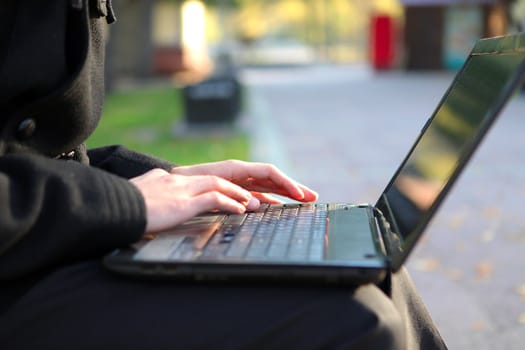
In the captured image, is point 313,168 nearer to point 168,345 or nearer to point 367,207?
point 367,207

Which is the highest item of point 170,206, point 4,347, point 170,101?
point 170,206

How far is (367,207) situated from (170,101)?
16005mm

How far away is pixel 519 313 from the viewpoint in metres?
3.79

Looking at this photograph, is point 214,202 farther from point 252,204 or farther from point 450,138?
point 450,138

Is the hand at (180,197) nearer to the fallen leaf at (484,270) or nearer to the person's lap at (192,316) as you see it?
the person's lap at (192,316)

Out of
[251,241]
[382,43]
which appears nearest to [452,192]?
[251,241]

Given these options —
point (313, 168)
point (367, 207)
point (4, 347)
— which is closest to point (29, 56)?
point (4, 347)

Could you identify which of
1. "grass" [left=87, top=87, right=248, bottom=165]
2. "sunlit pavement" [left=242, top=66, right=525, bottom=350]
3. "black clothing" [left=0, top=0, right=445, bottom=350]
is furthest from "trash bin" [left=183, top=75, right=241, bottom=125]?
"black clothing" [left=0, top=0, right=445, bottom=350]

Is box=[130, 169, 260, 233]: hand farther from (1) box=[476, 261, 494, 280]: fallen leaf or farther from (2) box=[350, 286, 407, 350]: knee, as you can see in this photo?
(1) box=[476, 261, 494, 280]: fallen leaf

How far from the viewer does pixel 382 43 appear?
96.5 ft

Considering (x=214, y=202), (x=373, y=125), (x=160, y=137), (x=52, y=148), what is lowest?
(x=373, y=125)

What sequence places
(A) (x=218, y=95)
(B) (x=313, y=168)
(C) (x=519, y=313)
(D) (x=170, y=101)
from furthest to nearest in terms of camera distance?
(D) (x=170, y=101) < (A) (x=218, y=95) < (B) (x=313, y=168) < (C) (x=519, y=313)

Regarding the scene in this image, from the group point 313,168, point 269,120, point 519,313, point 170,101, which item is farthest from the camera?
point 170,101

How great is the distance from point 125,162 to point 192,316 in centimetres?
77
